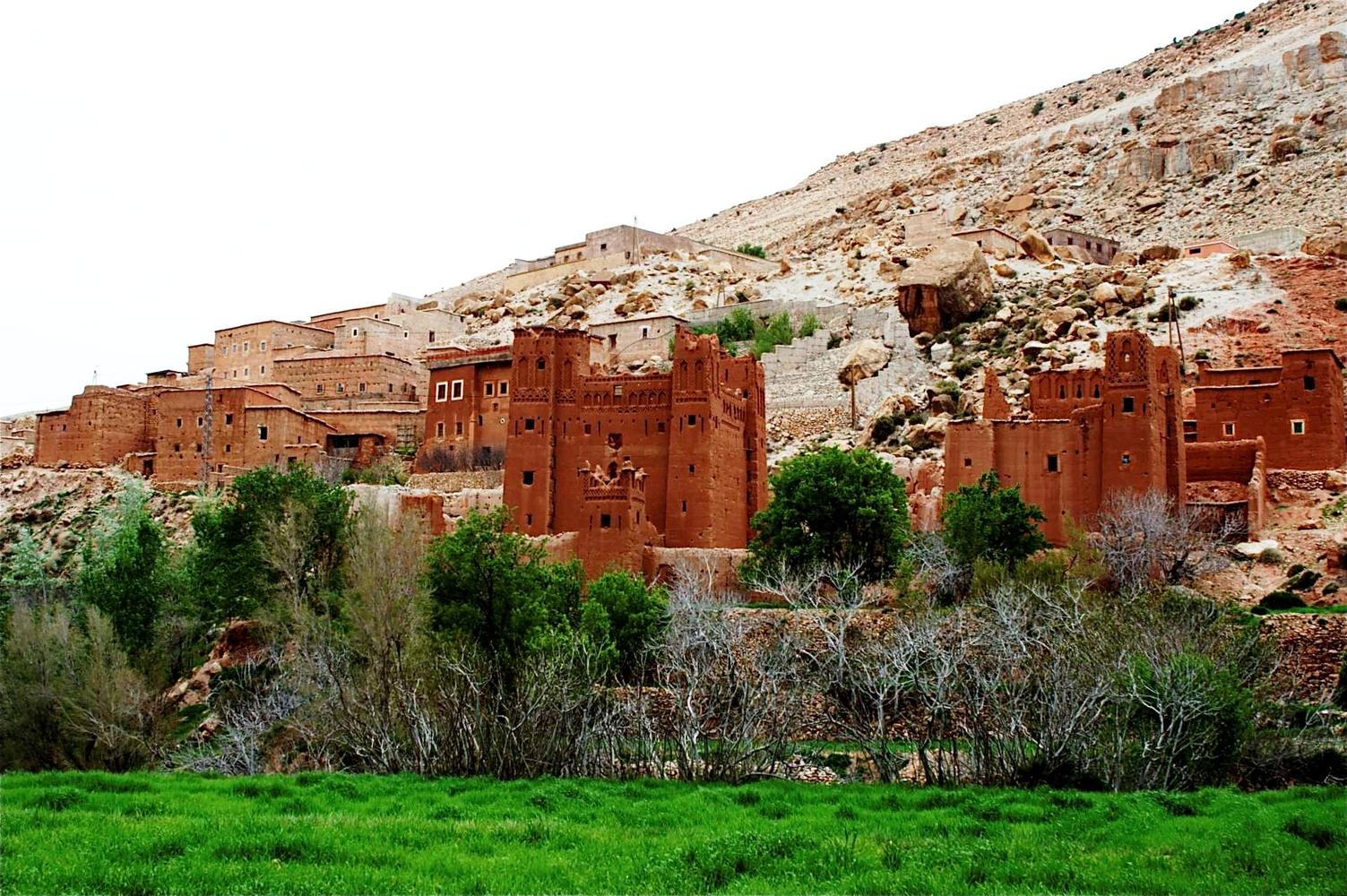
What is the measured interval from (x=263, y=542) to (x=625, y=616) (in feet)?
40.9

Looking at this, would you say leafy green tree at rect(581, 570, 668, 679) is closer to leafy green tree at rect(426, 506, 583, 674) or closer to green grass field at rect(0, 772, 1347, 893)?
leafy green tree at rect(426, 506, 583, 674)

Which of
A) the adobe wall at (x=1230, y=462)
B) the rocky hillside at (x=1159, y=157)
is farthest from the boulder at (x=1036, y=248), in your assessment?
the adobe wall at (x=1230, y=462)

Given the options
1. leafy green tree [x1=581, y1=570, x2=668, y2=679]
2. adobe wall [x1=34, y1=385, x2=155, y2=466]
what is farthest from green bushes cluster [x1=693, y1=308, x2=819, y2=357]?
leafy green tree [x1=581, y1=570, x2=668, y2=679]

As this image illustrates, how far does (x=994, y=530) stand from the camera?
125 ft

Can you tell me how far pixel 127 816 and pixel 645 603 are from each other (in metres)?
19.2

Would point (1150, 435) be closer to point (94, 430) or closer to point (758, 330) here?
point (758, 330)

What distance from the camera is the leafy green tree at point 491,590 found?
31875 millimetres

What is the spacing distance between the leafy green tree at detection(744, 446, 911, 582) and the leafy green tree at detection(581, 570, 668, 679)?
18.8ft

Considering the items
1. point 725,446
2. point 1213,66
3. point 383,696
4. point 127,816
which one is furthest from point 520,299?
point 127,816

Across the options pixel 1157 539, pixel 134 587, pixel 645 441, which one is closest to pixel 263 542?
pixel 134 587

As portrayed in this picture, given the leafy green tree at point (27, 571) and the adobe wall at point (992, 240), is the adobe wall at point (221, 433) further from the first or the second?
the adobe wall at point (992, 240)

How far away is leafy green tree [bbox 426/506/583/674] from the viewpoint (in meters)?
31.9

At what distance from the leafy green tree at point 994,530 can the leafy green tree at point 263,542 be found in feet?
53.8

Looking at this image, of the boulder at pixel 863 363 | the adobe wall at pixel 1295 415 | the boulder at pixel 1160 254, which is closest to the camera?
the adobe wall at pixel 1295 415
